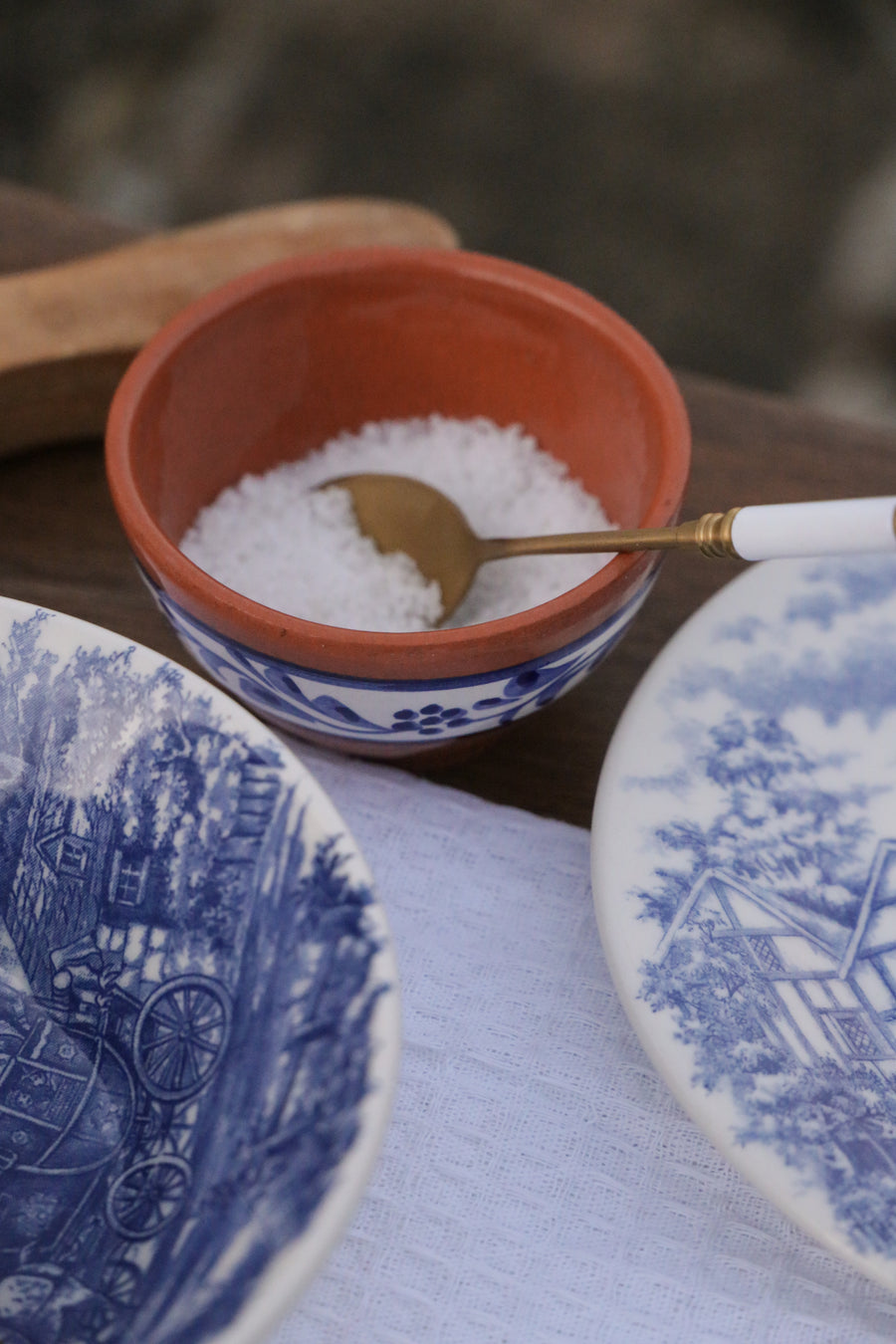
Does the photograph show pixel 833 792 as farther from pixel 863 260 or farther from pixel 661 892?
pixel 863 260

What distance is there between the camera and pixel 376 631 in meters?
0.48

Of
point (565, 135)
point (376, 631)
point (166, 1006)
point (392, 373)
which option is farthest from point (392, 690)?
point (565, 135)

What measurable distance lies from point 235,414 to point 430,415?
0.35ft

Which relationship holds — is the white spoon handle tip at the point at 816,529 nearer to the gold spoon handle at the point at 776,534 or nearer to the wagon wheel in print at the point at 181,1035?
the gold spoon handle at the point at 776,534

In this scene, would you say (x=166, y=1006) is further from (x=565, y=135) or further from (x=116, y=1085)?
(x=565, y=135)

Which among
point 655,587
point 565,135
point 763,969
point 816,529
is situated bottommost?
point 763,969

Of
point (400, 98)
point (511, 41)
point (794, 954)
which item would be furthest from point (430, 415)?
point (511, 41)

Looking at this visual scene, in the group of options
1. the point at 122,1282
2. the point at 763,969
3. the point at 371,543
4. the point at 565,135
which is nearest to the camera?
the point at 122,1282

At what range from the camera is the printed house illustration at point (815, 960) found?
437 mm

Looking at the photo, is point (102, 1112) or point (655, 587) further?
point (655, 587)

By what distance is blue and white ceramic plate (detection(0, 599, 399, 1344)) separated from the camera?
32cm

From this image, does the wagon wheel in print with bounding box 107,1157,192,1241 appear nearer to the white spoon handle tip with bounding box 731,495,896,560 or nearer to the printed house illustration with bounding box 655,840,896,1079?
the printed house illustration with bounding box 655,840,896,1079

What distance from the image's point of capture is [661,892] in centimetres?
46

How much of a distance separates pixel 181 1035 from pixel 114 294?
435 millimetres
